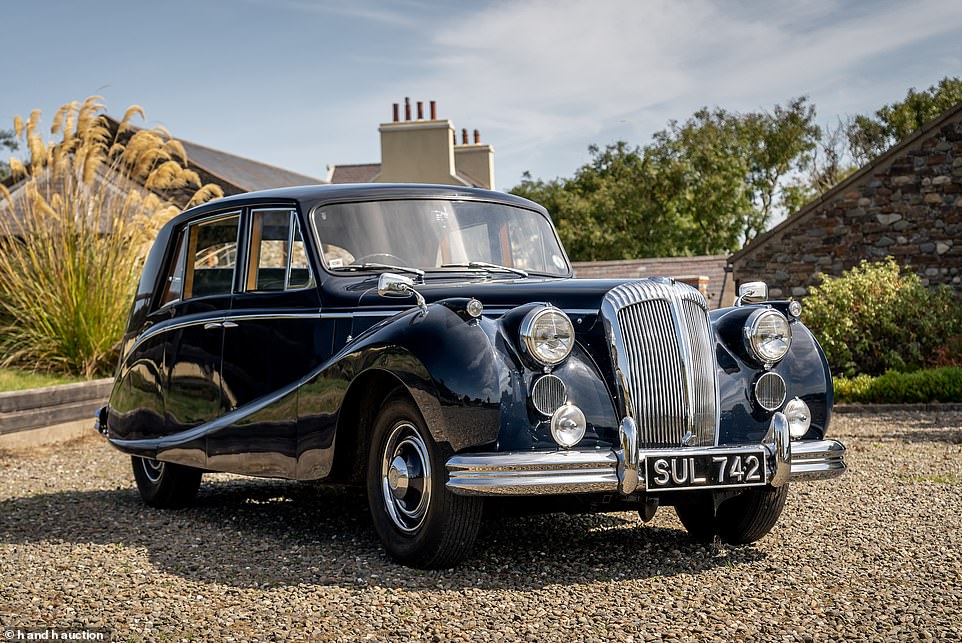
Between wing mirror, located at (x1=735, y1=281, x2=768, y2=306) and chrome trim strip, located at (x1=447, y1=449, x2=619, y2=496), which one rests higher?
wing mirror, located at (x1=735, y1=281, x2=768, y2=306)

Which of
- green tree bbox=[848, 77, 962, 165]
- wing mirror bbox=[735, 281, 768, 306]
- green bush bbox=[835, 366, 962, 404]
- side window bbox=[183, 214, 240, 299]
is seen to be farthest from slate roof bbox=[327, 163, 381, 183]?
wing mirror bbox=[735, 281, 768, 306]

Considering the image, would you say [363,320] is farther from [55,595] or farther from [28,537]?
[28,537]

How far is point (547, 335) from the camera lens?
14.5 feet

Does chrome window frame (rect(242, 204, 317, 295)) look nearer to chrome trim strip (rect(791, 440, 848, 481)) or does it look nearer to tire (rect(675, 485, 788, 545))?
tire (rect(675, 485, 788, 545))

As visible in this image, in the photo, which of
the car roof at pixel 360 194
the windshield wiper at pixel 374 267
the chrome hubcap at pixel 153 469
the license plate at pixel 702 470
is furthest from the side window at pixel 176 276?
the license plate at pixel 702 470

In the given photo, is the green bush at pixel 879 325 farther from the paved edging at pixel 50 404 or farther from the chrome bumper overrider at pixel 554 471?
the chrome bumper overrider at pixel 554 471

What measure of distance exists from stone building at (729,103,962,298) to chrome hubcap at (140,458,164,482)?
12737mm

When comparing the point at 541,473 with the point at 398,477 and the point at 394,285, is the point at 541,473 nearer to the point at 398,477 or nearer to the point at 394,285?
the point at 398,477

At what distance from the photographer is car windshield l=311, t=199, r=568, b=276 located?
18.5 ft

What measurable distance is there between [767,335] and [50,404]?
8214mm

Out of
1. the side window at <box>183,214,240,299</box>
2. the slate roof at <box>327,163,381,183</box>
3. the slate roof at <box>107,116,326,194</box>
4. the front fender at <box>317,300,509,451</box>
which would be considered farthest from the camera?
the slate roof at <box>327,163,381,183</box>

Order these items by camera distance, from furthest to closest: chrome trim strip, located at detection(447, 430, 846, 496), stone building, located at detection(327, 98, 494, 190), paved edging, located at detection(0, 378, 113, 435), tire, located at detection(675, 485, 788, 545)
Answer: stone building, located at detection(327, 98, 494, 190) → paved edging, located at detection(0, 378, 113, 435) → tire, located at detection(675, 485, 788, 545) → chrome trim strip, located at detection(447, 430, 846, 496)

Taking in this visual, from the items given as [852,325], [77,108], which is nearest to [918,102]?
[852,325]

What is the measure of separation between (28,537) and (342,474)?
1967 millimetres
